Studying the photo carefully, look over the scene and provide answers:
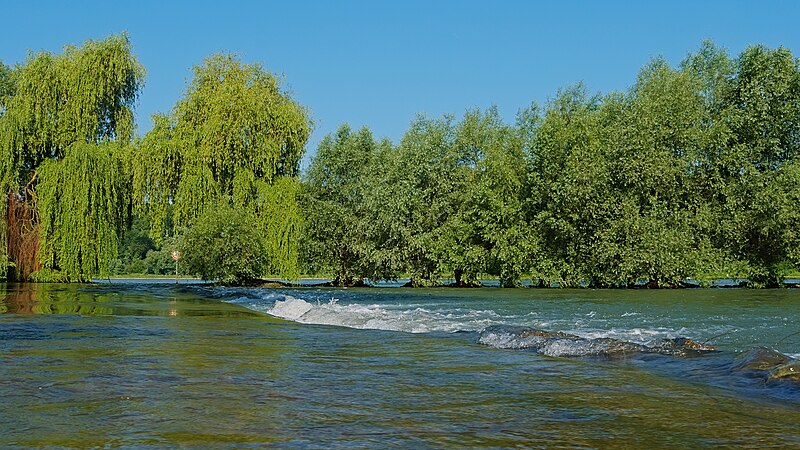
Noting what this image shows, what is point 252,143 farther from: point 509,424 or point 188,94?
point 509,424

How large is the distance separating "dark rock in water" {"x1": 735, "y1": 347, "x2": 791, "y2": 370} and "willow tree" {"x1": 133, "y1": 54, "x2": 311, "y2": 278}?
92.3 feet

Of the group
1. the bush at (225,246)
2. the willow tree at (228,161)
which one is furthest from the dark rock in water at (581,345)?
the willow tree at (228,161)

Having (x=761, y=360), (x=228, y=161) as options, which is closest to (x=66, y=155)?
(x=228, y=161)

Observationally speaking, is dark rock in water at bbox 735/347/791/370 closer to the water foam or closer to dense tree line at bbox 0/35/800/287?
the water foam

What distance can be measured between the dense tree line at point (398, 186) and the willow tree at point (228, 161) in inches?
3.2

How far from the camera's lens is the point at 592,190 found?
3559 cm

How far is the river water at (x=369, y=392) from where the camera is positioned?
13.5 feet

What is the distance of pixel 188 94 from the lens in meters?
35.8

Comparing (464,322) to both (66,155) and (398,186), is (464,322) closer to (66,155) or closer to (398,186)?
(66,155)

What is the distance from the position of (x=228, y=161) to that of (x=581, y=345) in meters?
27.7

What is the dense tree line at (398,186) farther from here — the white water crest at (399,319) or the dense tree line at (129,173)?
the white water crest at (399,319)

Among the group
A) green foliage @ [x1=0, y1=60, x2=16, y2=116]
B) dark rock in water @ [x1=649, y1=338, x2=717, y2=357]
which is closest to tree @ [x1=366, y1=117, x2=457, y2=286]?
green foliage @ [x1=0, y1=60, x2=16, y2=116]

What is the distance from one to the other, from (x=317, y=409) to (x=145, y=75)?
34.4 metres

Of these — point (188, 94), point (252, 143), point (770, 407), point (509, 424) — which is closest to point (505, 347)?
point (770, 407)
